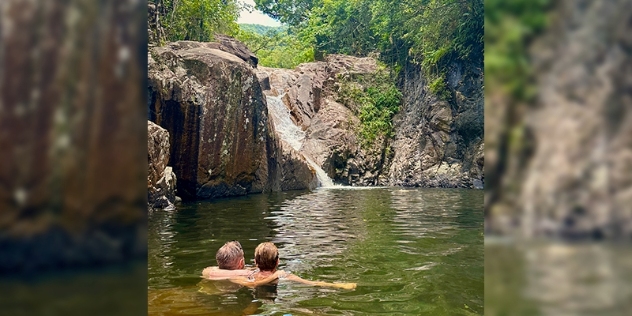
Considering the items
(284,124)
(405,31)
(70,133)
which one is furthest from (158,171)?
(405,31)

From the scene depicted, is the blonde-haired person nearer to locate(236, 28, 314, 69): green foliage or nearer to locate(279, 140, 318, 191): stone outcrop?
locate(279, 140, 318, 191): stone outcrop

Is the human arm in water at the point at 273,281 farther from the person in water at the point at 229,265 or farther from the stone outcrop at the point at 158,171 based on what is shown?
the stone outcrop at the point at 158,171

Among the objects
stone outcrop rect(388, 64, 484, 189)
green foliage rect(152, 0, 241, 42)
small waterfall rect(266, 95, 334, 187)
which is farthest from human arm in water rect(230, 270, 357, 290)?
small waterfall rect(266, 95, 334, 187)

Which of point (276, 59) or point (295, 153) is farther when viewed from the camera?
point (276, 59)

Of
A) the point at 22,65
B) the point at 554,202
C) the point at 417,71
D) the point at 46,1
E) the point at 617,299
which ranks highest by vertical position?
the point at 417,71

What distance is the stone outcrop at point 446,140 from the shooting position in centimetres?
2294

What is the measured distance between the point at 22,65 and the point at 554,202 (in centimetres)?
111

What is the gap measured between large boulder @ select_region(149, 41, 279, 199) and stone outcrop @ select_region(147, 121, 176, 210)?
A: 1.89 m

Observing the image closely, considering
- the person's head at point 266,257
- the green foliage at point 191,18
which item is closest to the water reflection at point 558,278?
the person's head at point 266,257

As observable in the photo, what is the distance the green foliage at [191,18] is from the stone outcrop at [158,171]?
801 cm

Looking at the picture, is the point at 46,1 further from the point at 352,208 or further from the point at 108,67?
the point at 352,208

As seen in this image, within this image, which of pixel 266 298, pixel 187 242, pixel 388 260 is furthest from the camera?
Answer: pixel 187 242

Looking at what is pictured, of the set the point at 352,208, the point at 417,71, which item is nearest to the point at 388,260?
the point at 352,208

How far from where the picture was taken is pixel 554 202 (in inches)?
44.1
